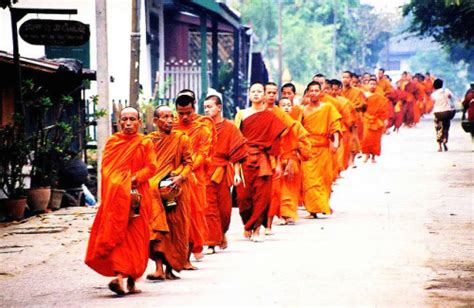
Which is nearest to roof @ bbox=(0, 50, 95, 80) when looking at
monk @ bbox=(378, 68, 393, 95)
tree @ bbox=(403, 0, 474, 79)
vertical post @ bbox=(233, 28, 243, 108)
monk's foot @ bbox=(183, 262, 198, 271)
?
monk's foot @ bbox=(183, 262, 198, 271)

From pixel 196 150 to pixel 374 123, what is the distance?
54.4 ft

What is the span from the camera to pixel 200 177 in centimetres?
1239

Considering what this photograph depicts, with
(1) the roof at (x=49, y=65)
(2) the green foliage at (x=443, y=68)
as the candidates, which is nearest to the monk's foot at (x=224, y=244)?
(1) the roof at (x=49, y=65)

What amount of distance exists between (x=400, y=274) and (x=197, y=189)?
2149mm

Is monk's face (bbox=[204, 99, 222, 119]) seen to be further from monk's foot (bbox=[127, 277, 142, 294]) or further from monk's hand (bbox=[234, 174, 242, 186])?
monk's foot (bbox=[127, 277, 142, 294])

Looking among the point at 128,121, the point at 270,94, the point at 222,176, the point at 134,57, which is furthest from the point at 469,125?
the point at 128,121

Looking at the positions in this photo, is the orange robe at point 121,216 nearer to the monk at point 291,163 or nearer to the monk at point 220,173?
the monk at point 220,173

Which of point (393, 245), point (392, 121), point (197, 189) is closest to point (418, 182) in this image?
point (393, 245)

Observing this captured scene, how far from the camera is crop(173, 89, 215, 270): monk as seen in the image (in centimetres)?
1200

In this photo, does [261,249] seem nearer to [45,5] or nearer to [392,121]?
[45,5]

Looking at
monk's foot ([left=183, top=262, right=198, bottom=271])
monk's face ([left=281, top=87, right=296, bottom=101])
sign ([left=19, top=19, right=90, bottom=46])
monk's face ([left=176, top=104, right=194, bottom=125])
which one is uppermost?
sign ([left=19, top=19, right=90, bottom=46])

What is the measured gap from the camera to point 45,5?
1068 inches

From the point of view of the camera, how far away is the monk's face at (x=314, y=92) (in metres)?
17.7

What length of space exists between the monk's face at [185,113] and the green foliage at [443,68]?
89023 millimetres
